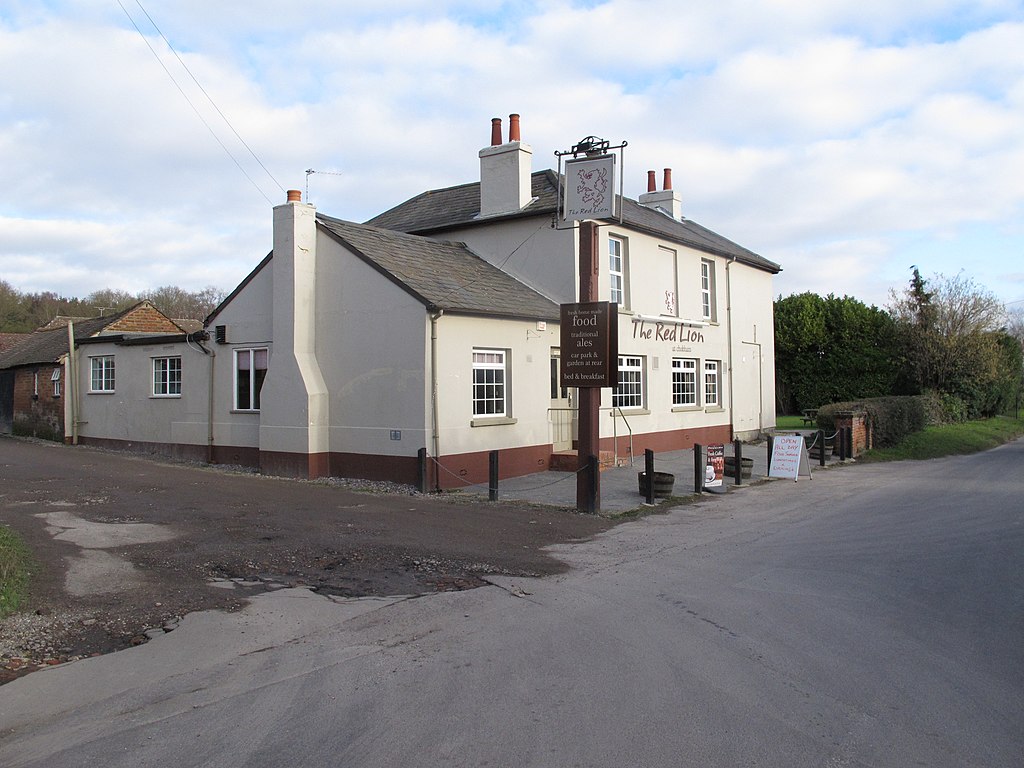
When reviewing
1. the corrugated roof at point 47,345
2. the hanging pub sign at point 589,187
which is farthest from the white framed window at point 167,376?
the hanging pub sign at point 589,187

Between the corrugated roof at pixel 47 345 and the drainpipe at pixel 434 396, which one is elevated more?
the corrugated roof at pixel 47 345

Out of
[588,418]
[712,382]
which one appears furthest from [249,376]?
[712,382]

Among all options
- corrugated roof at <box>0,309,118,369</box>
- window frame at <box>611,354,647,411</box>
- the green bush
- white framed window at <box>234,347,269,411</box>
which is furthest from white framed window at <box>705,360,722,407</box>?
corrugated roof at <box>0,309,118,369</box>

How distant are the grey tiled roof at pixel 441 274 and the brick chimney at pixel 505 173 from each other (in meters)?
1.61

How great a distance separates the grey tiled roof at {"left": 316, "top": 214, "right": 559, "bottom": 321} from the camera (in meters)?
16.5

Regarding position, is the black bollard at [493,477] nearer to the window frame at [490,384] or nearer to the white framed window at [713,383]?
the window frame at [490,384]

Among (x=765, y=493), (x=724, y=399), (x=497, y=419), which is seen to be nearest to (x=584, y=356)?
(x=497, y=419)

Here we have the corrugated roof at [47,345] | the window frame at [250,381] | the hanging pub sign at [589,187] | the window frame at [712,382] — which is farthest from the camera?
the corrugated roof at [47,345]

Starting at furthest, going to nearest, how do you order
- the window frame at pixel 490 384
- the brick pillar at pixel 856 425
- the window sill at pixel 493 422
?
1. the brick pillar at pixel 856 425
2. the window frame at pixel 490 384
3. the window sill at pixel 493 422

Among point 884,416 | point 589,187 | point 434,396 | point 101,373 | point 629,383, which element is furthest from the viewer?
point 101,373

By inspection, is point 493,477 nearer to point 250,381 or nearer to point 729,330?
point 250,381

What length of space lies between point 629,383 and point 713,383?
17.3ft

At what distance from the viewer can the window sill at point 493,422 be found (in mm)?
16766

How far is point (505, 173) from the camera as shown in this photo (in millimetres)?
21031
